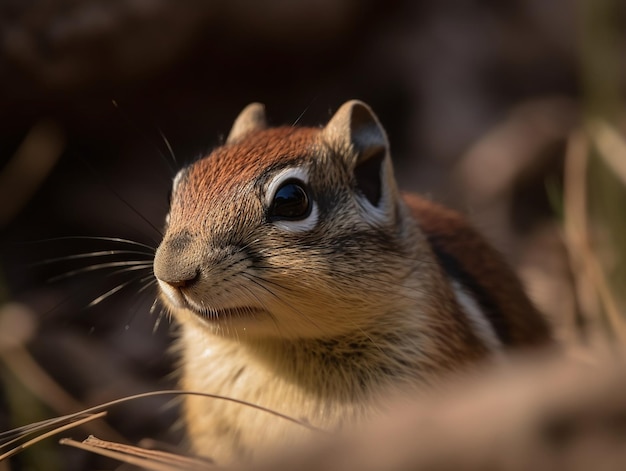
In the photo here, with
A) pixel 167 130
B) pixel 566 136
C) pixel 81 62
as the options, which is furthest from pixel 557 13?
pixel 81 62

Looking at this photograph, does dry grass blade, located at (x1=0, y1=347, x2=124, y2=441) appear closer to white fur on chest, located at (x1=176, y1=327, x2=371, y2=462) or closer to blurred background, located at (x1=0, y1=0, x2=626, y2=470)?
blurred background, located at (x1=0, y1=0, x2=626, y2=470)

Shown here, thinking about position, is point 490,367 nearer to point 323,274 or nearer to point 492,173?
point 323,274

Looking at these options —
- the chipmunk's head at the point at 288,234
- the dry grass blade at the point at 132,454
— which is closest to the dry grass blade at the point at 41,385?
the dry grass blade at the point at 132,454

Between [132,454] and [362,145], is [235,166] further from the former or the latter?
[132,454]

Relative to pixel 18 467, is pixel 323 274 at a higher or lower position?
higher

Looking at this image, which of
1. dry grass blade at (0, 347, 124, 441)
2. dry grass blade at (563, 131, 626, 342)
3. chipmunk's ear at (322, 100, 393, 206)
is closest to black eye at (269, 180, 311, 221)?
chipmunk's ear at (322, 100, 393, 206)
